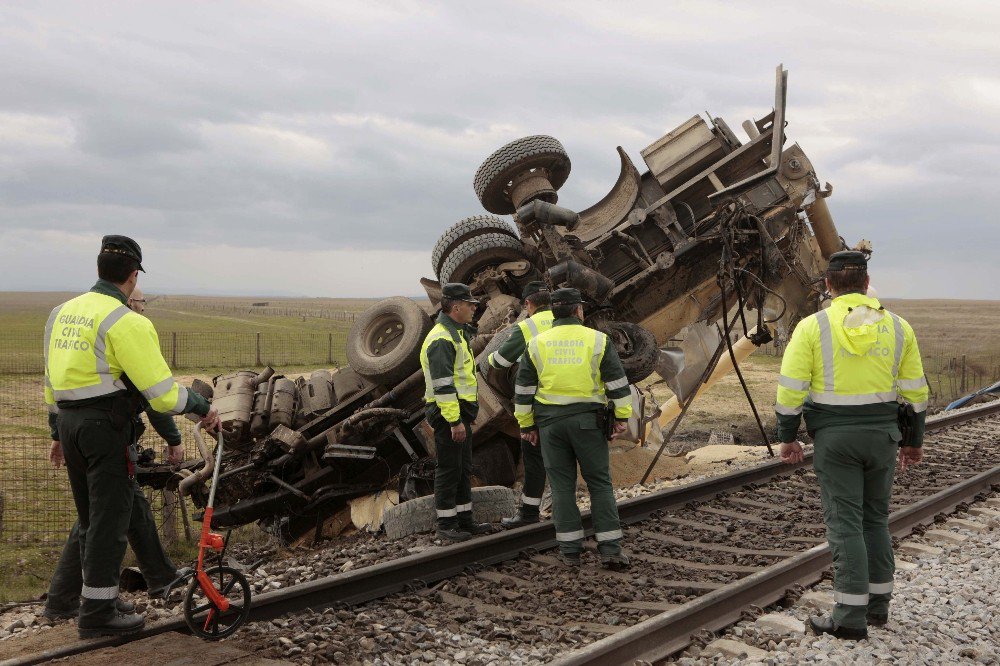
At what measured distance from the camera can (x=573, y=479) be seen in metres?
5.99

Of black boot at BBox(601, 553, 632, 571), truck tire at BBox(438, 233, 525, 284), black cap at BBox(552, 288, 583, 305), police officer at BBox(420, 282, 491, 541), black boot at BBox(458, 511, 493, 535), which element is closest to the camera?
black boot at BBox(601, 553, 632, 571)

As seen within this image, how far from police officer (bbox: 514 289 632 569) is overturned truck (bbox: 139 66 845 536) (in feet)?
6.53

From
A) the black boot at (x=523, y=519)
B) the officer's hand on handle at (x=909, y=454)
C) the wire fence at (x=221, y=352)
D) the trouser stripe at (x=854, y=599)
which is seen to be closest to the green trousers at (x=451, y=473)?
the black boot at (x=523, y=519)

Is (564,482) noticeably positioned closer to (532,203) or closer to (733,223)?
(532,203)

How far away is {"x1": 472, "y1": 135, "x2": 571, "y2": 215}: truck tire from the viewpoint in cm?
901

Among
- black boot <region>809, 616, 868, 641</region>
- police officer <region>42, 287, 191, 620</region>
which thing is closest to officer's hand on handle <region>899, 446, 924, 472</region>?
black boot <region>809, 616, 868, 641</region>

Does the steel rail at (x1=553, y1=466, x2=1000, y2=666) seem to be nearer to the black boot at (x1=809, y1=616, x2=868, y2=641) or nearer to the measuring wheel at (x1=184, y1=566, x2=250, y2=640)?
the black boot at (x1=809, y1=616, x2=868, y2=641)

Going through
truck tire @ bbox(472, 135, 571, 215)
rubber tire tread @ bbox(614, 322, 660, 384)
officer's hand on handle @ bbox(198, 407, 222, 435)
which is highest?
truck tire @ bbox(472, 135, 571, 215)

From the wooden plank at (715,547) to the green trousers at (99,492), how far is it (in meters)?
3.74

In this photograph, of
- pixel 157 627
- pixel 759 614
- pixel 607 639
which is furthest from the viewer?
pixel 759 614

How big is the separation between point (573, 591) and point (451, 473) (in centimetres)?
155

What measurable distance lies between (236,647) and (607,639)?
179cm

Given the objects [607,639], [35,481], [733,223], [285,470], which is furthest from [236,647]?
[35,481]

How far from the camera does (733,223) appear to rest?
343 inches
